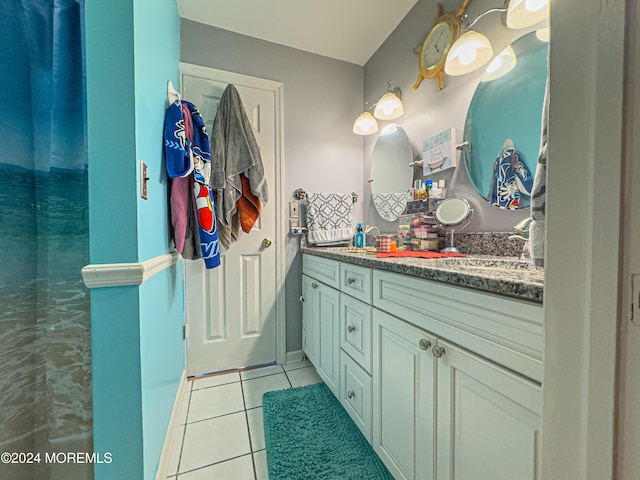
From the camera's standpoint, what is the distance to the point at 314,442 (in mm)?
1126

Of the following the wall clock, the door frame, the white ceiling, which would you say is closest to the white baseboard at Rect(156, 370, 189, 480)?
the door frame

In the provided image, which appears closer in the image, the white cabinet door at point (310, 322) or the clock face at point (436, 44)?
the clock face at point (436, 44)

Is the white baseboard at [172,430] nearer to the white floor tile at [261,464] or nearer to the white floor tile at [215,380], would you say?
the white floor tile at [215,380]

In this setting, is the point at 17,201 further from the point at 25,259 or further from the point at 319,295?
the point at 319,295

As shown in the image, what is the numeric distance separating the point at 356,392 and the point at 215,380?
42.0 inches

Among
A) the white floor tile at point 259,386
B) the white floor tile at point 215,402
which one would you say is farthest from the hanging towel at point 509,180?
the white floor tile at point 215,402

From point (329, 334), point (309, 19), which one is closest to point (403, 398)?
point (329, 334)

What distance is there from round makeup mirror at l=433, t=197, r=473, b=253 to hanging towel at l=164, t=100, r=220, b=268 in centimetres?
119

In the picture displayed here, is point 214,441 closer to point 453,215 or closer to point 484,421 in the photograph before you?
point 484,421

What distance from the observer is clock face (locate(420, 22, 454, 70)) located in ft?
4.30

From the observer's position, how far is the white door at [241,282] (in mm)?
1703

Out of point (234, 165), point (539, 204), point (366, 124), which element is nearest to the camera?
point (539, 204)

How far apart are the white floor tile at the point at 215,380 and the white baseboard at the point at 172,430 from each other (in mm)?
65

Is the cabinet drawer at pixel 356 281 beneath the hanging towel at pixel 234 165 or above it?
beneath
